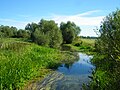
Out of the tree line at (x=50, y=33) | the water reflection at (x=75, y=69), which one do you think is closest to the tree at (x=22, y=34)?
the tree line at (x=50, y=33)

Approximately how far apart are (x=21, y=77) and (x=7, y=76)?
2.29 m

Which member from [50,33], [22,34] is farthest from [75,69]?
[22,34]

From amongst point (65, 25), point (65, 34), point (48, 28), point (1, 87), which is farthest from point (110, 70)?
point (65, 25)

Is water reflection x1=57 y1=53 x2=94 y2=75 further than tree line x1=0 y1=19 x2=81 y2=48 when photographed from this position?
No

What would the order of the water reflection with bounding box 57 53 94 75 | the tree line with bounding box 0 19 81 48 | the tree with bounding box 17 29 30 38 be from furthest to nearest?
1. the tree with bounding box 17 29 30 38
2. the tree line with bounding box 0 19 81 48
3. the water reflection with bounding box 57 53 94 75

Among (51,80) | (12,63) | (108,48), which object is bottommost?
(51,80)

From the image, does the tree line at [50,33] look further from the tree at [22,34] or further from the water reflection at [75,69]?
the water reflection at [75,69]

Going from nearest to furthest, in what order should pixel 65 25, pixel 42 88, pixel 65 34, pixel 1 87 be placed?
pixel 1 87 → pixel 42 88 → pixel 65 34 → pixel 65 25

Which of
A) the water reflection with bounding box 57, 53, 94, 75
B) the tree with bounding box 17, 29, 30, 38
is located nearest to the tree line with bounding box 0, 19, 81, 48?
the tree with bounding box 17, 29, 30, 38

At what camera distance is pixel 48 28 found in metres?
76.8

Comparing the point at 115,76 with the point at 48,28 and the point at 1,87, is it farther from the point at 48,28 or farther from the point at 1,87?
the point at 48,28

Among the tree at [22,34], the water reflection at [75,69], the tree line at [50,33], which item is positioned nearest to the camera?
the water reflection at [75,69]

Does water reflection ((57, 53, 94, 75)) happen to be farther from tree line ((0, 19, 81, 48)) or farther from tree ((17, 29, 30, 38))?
tree ((17, 29, 30, 38))

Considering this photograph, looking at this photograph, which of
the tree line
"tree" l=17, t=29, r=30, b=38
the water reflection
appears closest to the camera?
the water reflection
